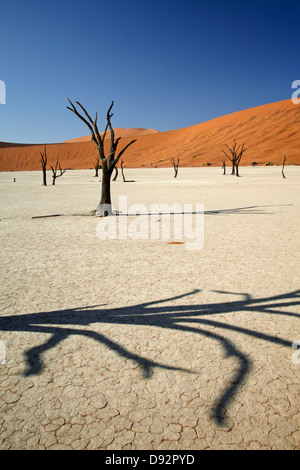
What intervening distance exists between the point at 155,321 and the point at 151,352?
0.50m

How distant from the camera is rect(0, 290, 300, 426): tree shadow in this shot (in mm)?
2293

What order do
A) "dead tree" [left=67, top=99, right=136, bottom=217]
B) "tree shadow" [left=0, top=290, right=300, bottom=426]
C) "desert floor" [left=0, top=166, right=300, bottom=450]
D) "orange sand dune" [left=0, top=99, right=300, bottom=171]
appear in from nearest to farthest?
"desert floor" [left=0, top=166, right=300, bottom=450] < "tree shadow" [left=0, top=290, right=300, bottom=426] < "dead tree" [left=67, top=99, right=136, bottom=217] < "orange sand dune" [left=0, top=99, right=300, bottom=171]

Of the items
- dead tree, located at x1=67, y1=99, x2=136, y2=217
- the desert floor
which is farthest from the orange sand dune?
the desert floor

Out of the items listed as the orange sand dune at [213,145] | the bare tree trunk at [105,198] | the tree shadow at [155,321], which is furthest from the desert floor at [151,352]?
the orange sand dune at [213,145]

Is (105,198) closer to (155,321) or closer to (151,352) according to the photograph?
(155,321)

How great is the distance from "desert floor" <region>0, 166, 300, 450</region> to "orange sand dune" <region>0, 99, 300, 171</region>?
151ft

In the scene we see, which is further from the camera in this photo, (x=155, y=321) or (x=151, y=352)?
(x=155, y=321)

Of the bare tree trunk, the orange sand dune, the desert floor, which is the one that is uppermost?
the orange sand dune

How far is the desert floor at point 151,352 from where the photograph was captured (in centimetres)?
172

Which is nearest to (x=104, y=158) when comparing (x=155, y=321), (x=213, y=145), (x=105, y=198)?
(x=105, y=198)

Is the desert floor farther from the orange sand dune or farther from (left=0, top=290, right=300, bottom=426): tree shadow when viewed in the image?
the orange sand dune

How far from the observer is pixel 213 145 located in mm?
62531

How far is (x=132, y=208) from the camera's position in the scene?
35.7 ft

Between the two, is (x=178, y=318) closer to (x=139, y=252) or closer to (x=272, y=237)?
(x=139, y=252)
